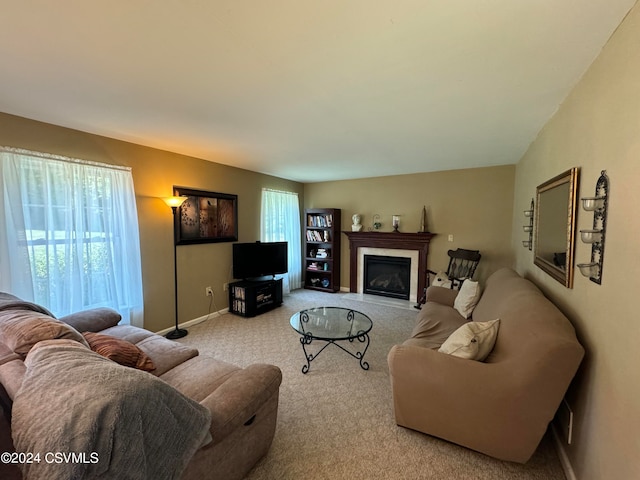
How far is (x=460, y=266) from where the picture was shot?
4215 millimetres

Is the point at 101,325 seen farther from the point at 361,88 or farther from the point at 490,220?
the point at 490,220

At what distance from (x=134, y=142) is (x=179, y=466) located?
3.26 metres

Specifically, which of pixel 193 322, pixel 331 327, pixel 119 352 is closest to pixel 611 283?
pixel 331 327

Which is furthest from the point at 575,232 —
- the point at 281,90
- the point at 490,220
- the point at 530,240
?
the point at 490,220

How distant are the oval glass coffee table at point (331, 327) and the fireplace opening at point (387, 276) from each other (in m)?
1.98

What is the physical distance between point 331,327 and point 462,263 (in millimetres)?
2619

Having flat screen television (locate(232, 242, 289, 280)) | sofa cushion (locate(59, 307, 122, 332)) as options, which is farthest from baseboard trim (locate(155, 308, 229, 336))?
sofa cushion (locate(59, 307, 122, 332))

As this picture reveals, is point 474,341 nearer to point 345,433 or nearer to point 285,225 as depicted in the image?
point 345,433

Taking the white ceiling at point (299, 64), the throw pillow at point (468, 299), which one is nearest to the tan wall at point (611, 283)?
the white ceiling at point (299, 64)

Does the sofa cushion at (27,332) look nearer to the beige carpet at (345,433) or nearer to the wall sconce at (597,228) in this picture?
the beige carpet at (345,433)

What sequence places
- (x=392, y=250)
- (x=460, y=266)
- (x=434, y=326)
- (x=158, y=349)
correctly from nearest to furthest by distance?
(x=158, y=349) < (x=434, y=326) < (x=460, y=266) < (x=392, y=250)

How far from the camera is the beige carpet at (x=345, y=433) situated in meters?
1.52

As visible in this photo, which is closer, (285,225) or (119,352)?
(119,352)

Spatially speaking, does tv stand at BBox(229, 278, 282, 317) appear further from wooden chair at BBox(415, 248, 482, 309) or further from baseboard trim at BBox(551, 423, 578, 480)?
baseboard trim at BBox(551, 423, 578, 480)
